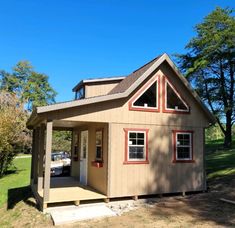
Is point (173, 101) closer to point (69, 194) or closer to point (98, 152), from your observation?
point (98, 152)

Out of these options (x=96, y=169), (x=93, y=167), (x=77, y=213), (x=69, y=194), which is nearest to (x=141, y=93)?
(x=96, y=169)

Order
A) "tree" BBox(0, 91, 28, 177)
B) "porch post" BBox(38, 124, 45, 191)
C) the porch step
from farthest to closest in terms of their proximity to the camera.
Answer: "tree" BBox(0, 91, 28, 177), "porch post" BBox(38, 124, 45, 191), the porch step

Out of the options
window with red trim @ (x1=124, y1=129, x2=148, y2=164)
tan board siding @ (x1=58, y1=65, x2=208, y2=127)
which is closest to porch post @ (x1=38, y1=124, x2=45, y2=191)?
tan board siding @ (x1=58, y1=65, x2=208, y2=127)

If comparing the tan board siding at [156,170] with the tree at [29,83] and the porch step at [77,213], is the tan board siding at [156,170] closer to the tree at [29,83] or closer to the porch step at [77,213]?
the porch step at [77,213]

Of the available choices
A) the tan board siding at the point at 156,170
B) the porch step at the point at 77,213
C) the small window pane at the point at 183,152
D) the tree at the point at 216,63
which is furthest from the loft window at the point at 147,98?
the tree at the point at 216,63

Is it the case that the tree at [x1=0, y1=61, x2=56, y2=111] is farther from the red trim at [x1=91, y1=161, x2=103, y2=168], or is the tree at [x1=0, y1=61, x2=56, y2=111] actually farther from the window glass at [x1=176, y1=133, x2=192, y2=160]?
the window glass at [x1=176, y1=133, x2=192, y2=160]

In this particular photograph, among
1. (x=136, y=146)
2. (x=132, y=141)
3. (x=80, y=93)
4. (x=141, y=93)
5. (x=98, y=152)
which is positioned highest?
(x=80, y=93)

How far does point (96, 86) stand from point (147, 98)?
4.54m

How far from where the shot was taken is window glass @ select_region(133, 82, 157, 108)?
1157 cm

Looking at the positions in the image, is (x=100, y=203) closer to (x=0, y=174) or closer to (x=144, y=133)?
(x=144, y=133)

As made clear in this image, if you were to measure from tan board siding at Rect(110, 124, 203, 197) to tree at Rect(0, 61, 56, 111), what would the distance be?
138 feet

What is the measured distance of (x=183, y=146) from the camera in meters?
12.2

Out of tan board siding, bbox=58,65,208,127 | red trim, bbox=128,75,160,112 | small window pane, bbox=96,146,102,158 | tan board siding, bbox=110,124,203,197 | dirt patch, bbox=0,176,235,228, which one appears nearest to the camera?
dirt patch, bbox=0,176,235,228

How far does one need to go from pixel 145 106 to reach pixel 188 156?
9.69 feet
